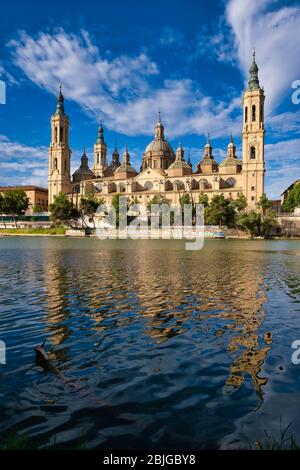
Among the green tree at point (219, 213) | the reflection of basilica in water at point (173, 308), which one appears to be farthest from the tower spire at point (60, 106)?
the reflection of basilica in water at point (173, 308)

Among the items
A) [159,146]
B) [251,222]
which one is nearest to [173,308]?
[251,222]

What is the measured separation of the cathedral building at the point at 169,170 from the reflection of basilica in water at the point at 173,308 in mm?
94204

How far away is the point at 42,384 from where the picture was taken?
6.87m

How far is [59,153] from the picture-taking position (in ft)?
451

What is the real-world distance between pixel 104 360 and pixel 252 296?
29.1 ft

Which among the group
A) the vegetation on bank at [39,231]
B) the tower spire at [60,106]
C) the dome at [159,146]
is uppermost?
the tower spire at [60,106]

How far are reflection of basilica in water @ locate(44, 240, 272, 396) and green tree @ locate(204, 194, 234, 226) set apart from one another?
71.3 meters

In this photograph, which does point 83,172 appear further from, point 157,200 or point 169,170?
point 157,200

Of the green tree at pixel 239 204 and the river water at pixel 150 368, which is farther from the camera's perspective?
the green tree at pixel 239 204

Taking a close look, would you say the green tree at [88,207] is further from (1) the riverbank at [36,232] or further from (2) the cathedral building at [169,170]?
(2) the cathedral building at [169,170]

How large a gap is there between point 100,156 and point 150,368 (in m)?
157

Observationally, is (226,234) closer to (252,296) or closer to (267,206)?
(267,206)

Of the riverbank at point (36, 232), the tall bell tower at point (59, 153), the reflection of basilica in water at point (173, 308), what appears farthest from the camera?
the tall bell tower at point (59, 153)

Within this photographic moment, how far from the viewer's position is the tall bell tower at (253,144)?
109 metres
